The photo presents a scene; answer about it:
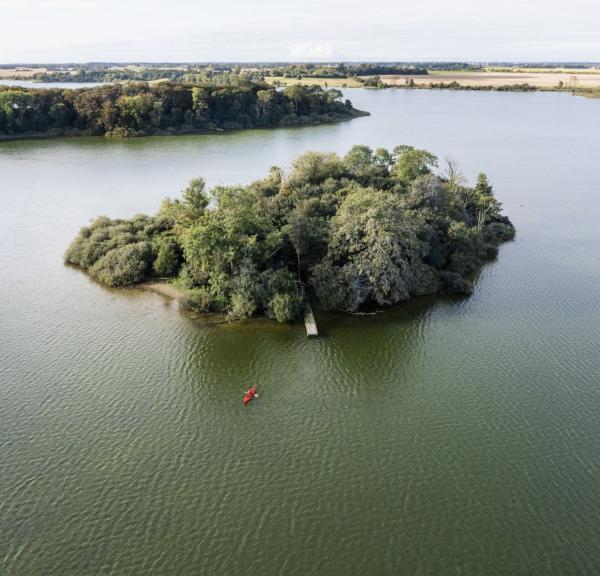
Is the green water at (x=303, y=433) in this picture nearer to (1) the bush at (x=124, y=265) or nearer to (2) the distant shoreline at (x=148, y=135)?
(1) the bush at (x=124, y=265)

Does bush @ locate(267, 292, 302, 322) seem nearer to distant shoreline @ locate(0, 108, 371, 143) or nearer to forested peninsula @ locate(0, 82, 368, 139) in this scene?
distant shoreline @ locate(0, 108, 371, 143)

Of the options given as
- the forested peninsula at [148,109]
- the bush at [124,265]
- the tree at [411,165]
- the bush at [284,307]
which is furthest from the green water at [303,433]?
the forested peninsula at [148,109]

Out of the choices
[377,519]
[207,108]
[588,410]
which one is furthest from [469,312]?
[207,108]

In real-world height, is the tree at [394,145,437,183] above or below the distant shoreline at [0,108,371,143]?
above

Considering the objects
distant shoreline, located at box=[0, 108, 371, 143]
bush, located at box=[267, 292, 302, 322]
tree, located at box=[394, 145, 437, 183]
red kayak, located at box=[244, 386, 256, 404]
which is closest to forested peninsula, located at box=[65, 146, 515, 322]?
bush, located at box=[267, 292, 302, 322]

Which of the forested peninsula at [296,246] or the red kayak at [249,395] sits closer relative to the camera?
the red kayak at [249,395]

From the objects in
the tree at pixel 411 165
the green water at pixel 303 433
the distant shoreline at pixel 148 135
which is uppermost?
the tree at pixel 411 165
